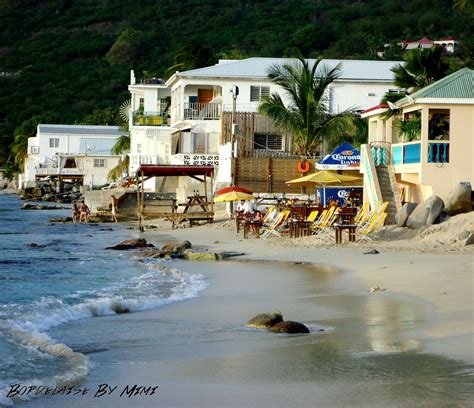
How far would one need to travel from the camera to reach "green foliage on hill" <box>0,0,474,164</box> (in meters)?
124

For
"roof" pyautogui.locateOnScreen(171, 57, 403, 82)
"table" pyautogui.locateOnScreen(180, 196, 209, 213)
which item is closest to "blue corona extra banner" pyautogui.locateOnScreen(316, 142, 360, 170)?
"table" pyautogui.locateOnScreen(180, 196, 209, 213)

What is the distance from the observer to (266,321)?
1246 cm

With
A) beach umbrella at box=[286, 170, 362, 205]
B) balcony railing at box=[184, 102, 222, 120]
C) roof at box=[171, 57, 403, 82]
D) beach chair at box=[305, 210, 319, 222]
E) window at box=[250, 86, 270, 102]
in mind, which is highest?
roof at box=[171, 57, 403, 82]

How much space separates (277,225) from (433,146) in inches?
202

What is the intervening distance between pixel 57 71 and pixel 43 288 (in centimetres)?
13259

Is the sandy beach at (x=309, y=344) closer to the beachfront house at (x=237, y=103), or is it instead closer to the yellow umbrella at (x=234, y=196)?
the yellow umbrella at (x=234, y=196)

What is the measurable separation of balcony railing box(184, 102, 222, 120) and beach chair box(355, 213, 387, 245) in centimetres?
2326

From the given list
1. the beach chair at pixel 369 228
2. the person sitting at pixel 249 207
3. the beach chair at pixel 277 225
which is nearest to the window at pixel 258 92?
the person sitting at pixel 249 207

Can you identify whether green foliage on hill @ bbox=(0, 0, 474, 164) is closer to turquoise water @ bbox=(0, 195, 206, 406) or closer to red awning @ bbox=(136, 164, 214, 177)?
red awning @ bbox=(136, 164, 214, 177)

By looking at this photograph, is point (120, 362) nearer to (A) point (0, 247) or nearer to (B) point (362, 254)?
(B) point (362, 254)

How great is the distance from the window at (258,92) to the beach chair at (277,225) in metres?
19.6

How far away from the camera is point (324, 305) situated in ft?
47.7

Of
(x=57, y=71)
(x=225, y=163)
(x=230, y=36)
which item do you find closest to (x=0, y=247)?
(x=225, y=163)

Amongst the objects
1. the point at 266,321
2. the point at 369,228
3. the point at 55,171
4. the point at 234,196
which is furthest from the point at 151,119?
the point at 266,321
